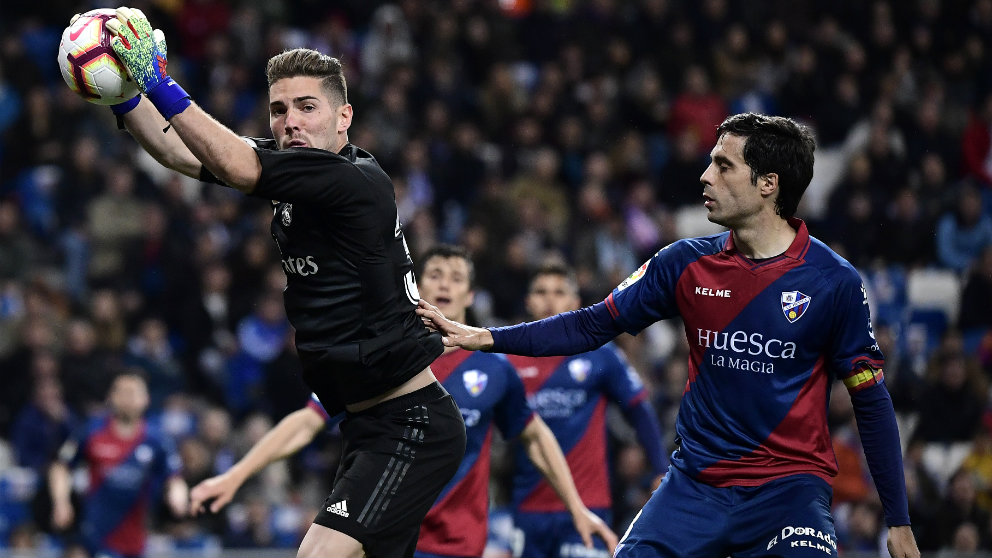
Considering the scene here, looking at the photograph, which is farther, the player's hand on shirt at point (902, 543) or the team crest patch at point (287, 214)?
the player's hand on shirt at point (902, 543)

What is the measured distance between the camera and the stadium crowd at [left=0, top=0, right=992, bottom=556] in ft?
38.6

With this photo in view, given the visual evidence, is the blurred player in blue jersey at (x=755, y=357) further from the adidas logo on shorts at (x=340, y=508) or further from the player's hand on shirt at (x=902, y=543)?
the adidas logo on shorts at (x=340, y=508)

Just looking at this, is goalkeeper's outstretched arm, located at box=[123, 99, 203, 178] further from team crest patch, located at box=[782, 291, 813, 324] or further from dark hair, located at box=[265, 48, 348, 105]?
team crest patch, located at box=[782, 291, 813, 324]

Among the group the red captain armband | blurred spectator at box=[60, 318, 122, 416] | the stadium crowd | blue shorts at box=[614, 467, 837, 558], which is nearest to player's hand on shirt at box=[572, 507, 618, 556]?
blue shorts at box=[614, 467, 837, 558]

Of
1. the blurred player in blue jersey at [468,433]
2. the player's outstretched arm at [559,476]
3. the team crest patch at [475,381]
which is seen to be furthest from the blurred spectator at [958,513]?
the team crest patch at [475,381]

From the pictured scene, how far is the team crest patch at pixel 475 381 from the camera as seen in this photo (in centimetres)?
705

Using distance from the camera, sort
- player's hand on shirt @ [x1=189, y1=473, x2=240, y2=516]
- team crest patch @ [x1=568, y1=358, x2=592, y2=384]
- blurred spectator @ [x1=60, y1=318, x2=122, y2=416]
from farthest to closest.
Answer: blurred spectator @ [x1=60, y1=318, x2=122, y2=416]
team crest patch @ [x1=568, y1=358, x2=592, y2=384]
player's hand on shirt @ [x1=189, y1=473, x2=240, y2=516]

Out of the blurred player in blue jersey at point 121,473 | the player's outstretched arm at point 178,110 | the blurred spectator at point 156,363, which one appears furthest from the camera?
the blurred spectator at point 156,363

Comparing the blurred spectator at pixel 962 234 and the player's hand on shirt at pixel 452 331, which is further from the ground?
the player's hand on shirt at pixel 452 331

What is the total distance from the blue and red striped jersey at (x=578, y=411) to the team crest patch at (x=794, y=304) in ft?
10.8

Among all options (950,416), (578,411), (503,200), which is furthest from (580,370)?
(950,416)

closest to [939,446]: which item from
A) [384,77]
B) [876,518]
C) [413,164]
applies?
[876,518]

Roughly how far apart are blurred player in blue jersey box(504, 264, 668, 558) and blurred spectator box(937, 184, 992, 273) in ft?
22.8

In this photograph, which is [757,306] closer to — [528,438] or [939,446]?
[528,438]
